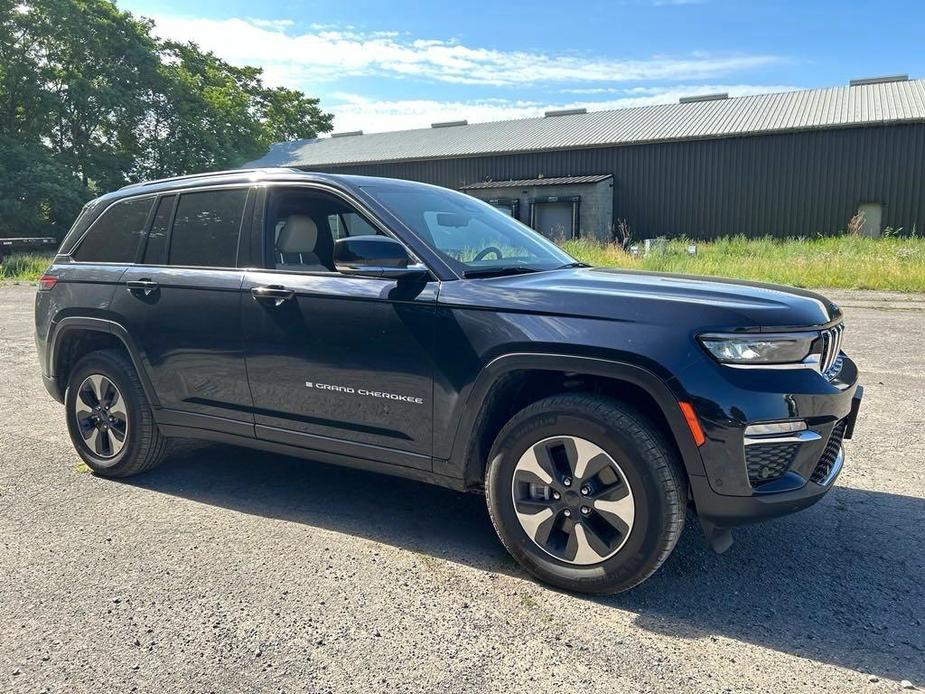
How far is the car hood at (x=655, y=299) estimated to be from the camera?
2.73 metres

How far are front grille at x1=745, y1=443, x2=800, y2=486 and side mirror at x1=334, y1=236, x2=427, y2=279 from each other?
1.61 meters

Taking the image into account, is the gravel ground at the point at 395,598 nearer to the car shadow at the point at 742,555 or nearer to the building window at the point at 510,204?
the car shadow at the point at 742,555

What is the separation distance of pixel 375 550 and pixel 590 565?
1079 mm

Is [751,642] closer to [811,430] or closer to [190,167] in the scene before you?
[811,430]

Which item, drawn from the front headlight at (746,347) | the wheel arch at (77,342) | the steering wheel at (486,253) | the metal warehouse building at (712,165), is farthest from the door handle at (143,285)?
the metal warehouse building at (712,165)

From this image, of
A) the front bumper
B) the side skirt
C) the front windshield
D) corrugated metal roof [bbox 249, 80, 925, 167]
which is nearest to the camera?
the front bumper

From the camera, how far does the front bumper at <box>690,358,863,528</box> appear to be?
2.63 m

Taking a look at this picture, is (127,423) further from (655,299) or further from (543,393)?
(655,299)

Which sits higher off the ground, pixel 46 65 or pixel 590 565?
pixel 46 65

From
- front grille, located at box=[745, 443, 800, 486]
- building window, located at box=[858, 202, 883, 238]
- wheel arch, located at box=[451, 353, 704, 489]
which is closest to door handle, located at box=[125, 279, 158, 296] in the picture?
wheel arch, located at box=[451, 353, 704, 489]

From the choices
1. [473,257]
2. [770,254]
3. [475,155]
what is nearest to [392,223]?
[473,257]

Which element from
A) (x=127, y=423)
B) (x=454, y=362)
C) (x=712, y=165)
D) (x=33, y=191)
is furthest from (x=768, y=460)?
(x=33, y=191)

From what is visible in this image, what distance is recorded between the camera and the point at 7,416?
233 inches

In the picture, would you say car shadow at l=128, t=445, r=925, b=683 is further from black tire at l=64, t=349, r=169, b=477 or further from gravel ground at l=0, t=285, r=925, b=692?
black tire at l=64, t=349, r=169, b=477
